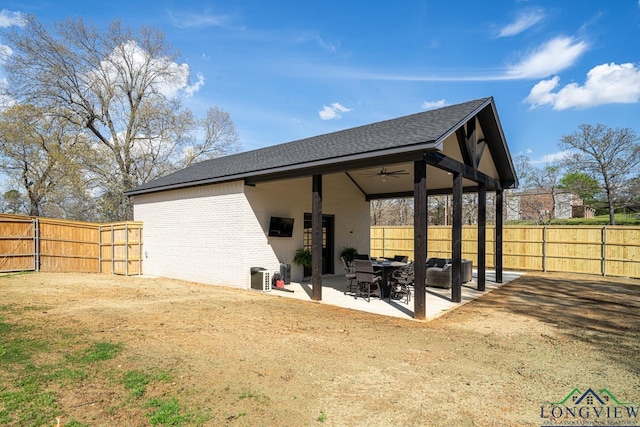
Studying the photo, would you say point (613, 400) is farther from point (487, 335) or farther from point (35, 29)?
point (35, 29)

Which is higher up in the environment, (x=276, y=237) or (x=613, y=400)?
(x=276, y=237)

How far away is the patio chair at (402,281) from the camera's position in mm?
7805

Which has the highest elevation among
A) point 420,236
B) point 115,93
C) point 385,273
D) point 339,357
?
point 115,93

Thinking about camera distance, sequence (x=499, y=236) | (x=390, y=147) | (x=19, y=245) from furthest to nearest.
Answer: (x=19, y=245) → (x=499, y=236) → (x=390, y=147)

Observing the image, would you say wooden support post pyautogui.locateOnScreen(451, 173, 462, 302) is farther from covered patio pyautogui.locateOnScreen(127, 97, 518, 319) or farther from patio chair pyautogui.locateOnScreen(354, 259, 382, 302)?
patio chair pyautogui.locateOnScreen(354, 259, 382, 302)

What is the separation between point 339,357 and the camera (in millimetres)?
4246

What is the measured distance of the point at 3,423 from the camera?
2590 millimetres

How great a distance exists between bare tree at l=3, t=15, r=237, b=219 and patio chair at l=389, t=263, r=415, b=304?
19914 mm

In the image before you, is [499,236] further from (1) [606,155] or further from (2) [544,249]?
(1) [606,155]

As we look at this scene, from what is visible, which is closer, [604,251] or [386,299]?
[386,299]

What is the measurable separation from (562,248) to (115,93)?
2636cm

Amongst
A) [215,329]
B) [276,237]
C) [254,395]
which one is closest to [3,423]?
[254,395]

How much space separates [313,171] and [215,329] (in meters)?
4.14

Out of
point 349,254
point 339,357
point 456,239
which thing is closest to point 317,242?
point 456,239
